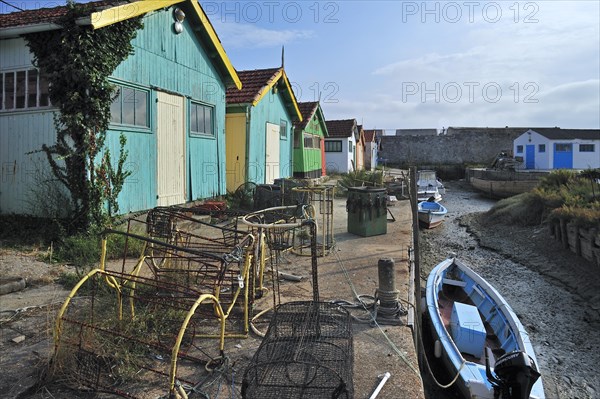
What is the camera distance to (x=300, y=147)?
20625mm

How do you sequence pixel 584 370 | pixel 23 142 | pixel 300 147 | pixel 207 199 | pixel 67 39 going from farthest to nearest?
pixel 300 147 → pixel 207 199 → pixel 23 142 → pixel 67 39 → pixel 584 370

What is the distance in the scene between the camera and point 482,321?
21.6 ft

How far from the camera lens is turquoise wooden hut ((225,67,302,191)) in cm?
1353

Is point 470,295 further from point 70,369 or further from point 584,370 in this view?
point 70,369

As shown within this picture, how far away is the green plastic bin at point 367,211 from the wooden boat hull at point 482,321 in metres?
2.03

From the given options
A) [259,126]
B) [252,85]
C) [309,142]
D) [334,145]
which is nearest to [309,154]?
[309,142]

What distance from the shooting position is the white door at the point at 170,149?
9336 millimetres

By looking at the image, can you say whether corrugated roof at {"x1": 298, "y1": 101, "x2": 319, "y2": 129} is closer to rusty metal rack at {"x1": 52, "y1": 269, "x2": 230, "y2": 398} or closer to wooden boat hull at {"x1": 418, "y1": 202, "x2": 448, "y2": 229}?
wooden boat hull at {"x1": 418, "y1": 202, "x2": 448, "y2": 229}

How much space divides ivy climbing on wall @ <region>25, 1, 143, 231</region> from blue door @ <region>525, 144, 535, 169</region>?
41.1m

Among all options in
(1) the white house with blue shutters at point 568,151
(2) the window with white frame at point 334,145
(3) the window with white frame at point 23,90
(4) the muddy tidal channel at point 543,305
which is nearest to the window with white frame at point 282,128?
(4) the muddy tidal channel at point 543,305

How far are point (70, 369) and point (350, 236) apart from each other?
735 centimetres

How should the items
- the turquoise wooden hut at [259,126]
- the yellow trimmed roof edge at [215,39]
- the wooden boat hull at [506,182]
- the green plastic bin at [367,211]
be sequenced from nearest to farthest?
the green plastic bin at [367,211] → the yellow trimmed roof edge at [215,39] → the turquoise wooden hut at [259,126] → the wooden boat hull at [506,182]

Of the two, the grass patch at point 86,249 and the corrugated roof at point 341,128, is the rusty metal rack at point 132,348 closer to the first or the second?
the grass patch at point 86,249

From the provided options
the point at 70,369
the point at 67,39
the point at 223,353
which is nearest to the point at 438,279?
the point at 223,353
